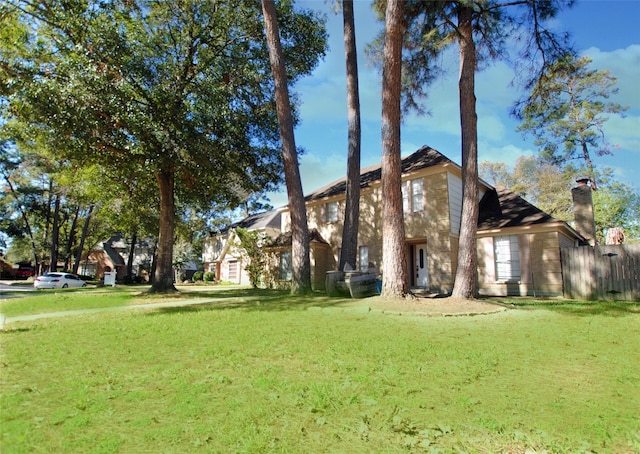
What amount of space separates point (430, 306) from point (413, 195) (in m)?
9.06

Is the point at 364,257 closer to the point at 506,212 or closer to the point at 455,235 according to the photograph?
the point at 455,235

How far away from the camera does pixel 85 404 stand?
307 cm

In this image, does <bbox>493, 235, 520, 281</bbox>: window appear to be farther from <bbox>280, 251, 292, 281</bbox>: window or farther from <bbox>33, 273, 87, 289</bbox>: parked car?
<bbox>33, 273, 87, 289</bbox>: parked car

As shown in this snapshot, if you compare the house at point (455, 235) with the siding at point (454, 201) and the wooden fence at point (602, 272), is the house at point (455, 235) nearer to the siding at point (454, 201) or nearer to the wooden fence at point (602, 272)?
the siding at point (454, 201)

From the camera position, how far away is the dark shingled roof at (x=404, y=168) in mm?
17219

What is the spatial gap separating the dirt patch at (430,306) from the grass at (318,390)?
214cm

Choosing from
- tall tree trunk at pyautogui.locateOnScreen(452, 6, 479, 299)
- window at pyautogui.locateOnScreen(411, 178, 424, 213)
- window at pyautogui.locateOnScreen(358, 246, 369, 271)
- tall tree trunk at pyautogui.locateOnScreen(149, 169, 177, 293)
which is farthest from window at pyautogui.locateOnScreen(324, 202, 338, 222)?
tall tree trunk at pyautogui.locateOnScreen(452, 6, 479, 299)

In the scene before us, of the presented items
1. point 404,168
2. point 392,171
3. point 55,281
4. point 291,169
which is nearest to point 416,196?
point 404,168

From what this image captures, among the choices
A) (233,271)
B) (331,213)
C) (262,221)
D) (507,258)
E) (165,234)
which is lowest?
(233,271)

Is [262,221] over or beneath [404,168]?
beneath

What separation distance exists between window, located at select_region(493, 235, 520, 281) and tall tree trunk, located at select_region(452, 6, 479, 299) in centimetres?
566

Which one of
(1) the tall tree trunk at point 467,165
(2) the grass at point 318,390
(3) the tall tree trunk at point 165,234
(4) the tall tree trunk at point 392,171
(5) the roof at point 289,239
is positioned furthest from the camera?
(5) the roof at point 289,239

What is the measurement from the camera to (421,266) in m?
17.6

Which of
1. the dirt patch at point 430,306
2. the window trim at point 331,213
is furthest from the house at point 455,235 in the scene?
the dirt patch at point 430,306
